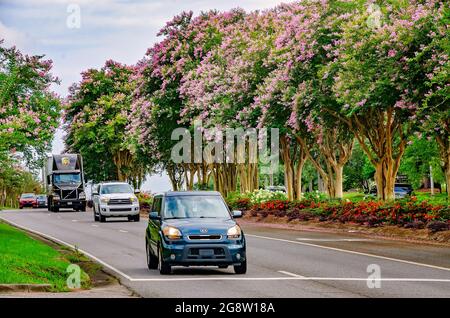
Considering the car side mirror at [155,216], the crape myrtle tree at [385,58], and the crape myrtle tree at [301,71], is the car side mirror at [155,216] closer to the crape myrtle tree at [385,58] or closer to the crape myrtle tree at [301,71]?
the crape myrtle tree at [385,58]

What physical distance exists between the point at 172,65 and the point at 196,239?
127 ft

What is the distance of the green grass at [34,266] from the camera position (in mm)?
16875

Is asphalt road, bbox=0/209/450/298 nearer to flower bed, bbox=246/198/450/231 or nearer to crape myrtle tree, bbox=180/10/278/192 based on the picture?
flower bed, bbox=246/198/450/231

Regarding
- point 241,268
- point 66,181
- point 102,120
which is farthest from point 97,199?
point 102,120

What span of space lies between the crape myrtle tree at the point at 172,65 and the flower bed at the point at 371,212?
13.3 m

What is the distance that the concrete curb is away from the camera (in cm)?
1587

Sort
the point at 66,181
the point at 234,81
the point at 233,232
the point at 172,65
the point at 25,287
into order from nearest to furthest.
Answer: the point at 25,287
the point at 233,232
the point at 234,81
the point at 172,65
the point at 66,181

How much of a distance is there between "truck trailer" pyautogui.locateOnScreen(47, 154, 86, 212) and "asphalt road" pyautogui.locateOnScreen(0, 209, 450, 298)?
106ft

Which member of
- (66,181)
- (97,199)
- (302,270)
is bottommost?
(302,270)

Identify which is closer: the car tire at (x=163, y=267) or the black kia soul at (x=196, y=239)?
the black kia soul at (x=196, y=239)

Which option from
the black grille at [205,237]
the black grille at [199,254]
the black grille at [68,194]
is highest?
the black grille at [68,194]

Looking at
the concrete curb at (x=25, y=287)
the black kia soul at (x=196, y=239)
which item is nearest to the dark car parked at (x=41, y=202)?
the black kia soul at (x=196, y=239)

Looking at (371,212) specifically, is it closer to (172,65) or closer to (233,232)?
(233,232)

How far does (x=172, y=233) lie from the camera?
19.0 m
